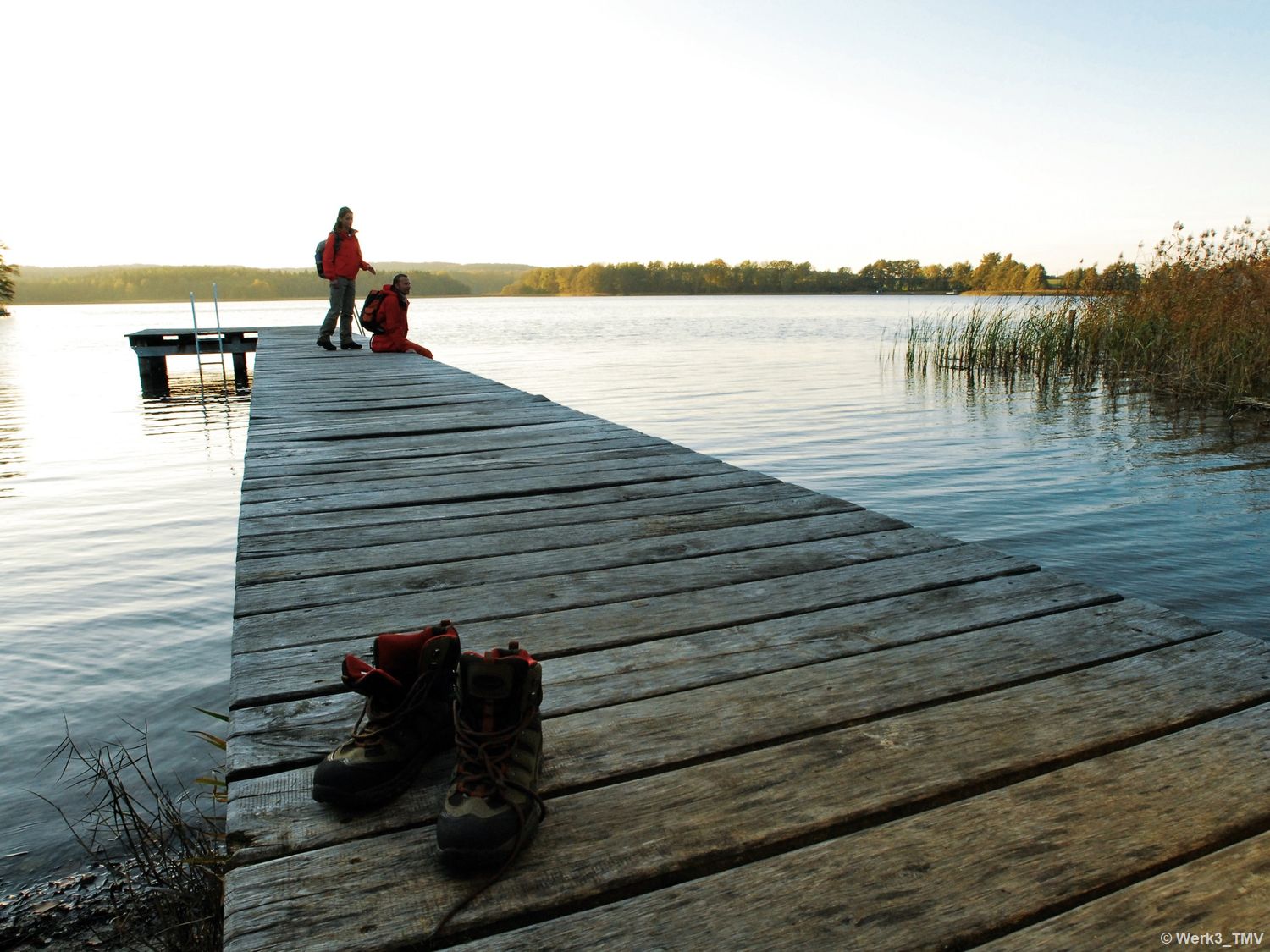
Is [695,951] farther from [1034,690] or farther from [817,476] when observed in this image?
[817,476]

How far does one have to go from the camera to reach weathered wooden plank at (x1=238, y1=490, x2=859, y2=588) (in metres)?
2.71

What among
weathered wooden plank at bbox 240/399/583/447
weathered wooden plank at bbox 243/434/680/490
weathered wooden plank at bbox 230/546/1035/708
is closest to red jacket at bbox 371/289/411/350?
weathered wooden plank at bbox 240/399/583/447

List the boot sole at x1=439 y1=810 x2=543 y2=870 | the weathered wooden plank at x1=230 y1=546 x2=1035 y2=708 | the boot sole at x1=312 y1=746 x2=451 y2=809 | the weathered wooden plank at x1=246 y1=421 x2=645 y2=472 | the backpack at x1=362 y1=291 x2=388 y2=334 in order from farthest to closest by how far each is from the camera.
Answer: the backpack at x1=362 y1=291 x2=388 y2=334
the weathered wooden plank at x1=246 y1=421 x2=645 y2=472
the weathered wooden plank at x1=230 y1=546 x2=1035 y2=708
the boot sole at x1=312 y1=746 x2=451 y2=809
the boot sole at x1=439 y1=810 x2=543 y2=870

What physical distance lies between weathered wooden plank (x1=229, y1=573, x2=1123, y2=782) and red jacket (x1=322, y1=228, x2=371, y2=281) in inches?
365

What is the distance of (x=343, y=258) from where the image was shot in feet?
34.3

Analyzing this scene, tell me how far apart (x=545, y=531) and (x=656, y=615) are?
890 mm

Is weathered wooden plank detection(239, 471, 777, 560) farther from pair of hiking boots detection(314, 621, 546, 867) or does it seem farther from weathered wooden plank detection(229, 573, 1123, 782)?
pair of hiking boots detection(314, 621, 546, 867)

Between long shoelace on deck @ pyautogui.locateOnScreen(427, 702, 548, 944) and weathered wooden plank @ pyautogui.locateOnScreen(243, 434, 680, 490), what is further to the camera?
weathered wooden plank @ pyautogui.locateOnScreen(243, 434, 680, 490)

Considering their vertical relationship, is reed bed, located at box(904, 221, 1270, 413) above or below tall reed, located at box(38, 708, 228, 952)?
above

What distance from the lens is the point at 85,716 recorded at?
12.4ft

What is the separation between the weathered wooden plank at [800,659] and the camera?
1.71 meters

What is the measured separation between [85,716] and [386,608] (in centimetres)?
236

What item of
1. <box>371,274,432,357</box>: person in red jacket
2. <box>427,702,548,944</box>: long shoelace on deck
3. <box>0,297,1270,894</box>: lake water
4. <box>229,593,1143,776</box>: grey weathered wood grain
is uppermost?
<box>371,274,432,357</box>: person in red jacket


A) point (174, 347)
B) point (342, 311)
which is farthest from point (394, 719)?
point (174, 347)
